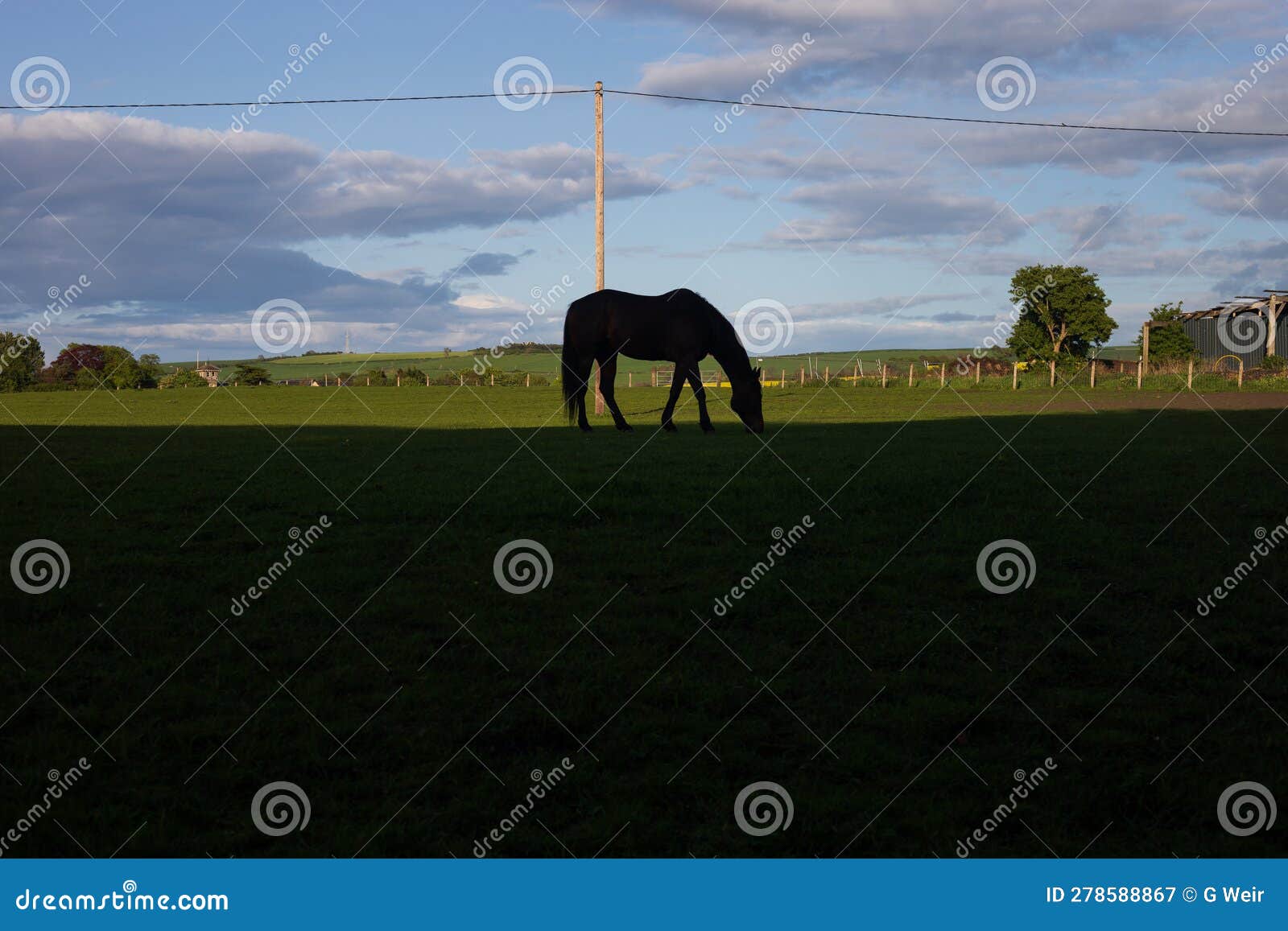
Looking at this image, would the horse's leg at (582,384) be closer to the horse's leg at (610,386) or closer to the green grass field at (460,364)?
the horse's leg at (610,386)

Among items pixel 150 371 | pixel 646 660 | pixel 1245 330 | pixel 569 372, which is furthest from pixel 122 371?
pixel 1245 330

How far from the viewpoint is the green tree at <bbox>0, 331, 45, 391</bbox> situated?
49.3 metres

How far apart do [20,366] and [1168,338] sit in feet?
216

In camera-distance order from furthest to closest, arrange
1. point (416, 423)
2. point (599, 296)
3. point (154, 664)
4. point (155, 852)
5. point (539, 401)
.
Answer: point (539, 401) < point (416, 423) < point (599, 296) < point (154, 664) < point (155, 852)

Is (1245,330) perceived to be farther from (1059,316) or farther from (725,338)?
(725,338)

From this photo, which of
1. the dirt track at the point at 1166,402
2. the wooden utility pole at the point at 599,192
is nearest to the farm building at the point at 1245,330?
the dirt track at the point at 1166,402

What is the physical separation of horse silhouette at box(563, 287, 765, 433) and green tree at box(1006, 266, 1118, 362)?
5734cm

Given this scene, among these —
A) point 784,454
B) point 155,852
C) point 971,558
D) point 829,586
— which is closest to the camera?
point 155,852

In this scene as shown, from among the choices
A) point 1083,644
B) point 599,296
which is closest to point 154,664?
point 1083,644

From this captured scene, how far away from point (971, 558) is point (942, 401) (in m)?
25.7

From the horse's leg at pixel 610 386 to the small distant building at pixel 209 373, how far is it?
40555 mm

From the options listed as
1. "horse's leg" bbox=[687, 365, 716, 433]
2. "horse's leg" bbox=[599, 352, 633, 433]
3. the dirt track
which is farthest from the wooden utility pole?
the dirt track

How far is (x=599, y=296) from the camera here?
66.8 feet

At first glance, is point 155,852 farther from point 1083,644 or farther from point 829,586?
point 1083,644
